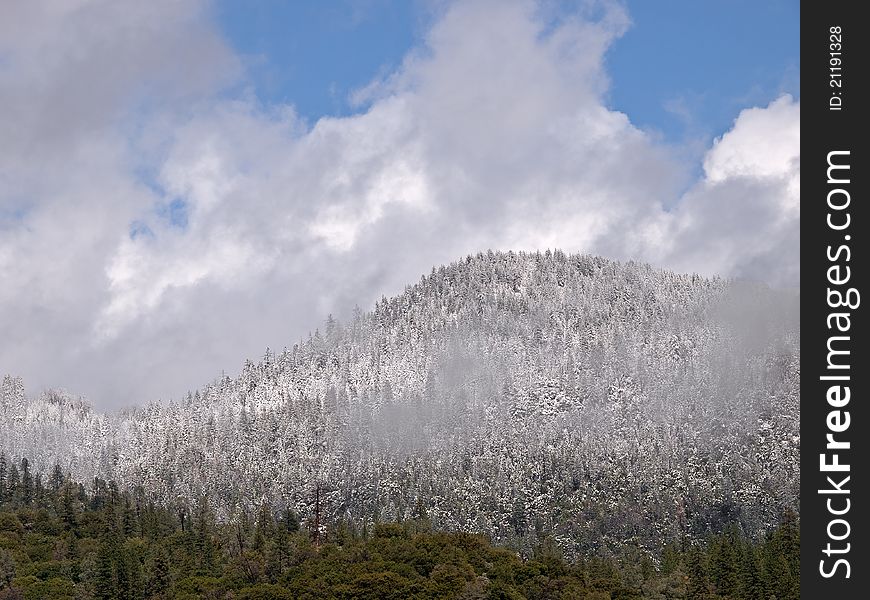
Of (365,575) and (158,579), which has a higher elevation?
(365,575)

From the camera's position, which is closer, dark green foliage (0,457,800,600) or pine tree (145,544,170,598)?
dark green foliage (0,457,800,600)

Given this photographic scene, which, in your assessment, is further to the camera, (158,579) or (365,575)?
(158,579)

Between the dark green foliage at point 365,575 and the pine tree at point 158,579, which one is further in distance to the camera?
the pine tree at point 158,579

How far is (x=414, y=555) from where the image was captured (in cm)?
17325
